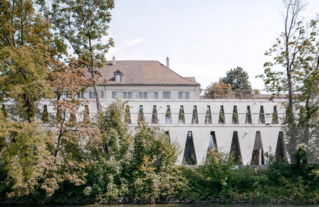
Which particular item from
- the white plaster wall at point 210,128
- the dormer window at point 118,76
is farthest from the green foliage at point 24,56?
the dormer window at point 118,76

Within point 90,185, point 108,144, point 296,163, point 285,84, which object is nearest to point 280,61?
point 285,84

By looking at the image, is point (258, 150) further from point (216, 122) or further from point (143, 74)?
point (143, 74)

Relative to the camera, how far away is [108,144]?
63.7 feet

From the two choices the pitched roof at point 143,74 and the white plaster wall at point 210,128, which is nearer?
the white plaster wall at point 210,128

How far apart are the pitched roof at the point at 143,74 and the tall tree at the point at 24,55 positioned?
1400 centimetres

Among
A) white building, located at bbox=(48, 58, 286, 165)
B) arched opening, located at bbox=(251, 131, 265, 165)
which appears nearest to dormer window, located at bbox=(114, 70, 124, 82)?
white building, located at bbox=(48, 58, 286, 165)

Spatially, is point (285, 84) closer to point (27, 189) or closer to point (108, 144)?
point (108, 144)

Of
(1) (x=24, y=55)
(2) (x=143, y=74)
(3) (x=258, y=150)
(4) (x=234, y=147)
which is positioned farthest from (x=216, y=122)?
(1) (x=24, y=55)

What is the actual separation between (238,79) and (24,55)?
44.3 metres

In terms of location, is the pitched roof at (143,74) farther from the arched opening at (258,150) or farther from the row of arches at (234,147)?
the arched opening at (258,150)

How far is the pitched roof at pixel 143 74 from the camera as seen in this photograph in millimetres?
32250

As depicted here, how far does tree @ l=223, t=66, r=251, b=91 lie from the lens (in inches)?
2121

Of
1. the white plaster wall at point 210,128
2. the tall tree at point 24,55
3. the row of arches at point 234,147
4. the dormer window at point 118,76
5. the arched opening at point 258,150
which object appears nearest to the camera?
the tall tree at point 24,55

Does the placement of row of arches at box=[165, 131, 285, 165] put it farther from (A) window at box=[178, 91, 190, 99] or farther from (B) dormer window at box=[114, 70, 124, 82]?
(B) dormer window at box=[114, 70, 124, 82]
